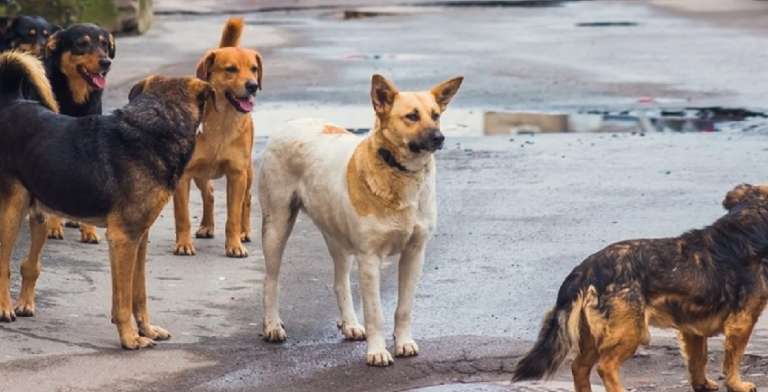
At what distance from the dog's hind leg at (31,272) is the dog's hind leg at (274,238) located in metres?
1.28

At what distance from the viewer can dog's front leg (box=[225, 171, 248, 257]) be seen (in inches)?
453

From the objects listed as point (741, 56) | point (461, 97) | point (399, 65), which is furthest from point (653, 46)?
point (461, 97)

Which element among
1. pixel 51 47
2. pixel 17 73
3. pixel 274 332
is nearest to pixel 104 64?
pixel 51 47

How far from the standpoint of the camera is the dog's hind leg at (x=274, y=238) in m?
9.42

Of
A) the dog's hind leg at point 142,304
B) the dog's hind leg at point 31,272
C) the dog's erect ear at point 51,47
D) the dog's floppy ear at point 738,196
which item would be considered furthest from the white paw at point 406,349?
the dog's erect ear at point 51,47

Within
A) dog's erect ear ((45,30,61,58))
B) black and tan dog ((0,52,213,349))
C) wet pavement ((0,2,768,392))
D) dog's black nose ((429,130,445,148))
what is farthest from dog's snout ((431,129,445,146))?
dog's erect ear ((45,30,61,58))

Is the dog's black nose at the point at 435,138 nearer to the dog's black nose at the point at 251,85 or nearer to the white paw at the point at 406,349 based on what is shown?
the white paw at the point at 406,349

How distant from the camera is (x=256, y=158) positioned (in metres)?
14.6

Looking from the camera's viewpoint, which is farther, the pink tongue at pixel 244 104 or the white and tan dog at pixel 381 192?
the pink tongue at pixel 244 104

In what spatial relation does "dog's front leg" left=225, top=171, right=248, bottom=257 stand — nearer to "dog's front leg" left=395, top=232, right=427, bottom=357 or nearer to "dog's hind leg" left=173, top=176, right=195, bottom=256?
"dog's hind leg" left=173, top=176, right=195, bottom=256

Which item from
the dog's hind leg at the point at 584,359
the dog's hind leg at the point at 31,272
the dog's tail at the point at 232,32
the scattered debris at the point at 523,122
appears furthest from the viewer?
the scattered debris at the point at 523,122

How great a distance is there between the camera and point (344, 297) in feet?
31.1

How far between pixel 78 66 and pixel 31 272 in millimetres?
2301

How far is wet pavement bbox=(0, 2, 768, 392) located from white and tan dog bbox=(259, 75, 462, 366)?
29cm
